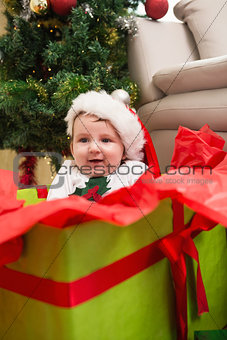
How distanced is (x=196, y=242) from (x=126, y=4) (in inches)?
47.7

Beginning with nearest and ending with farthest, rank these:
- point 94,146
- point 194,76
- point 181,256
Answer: point 181,256 → point 94,146 → point 194,76

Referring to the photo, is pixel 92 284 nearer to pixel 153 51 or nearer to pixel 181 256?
pixel 181 256

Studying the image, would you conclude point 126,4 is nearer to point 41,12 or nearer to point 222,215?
point 41,12

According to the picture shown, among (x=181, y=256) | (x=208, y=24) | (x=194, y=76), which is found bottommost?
(x=181, y=256)

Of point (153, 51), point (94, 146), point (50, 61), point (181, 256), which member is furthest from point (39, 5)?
point (181, 256)

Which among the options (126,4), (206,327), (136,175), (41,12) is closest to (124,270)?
(206,327)

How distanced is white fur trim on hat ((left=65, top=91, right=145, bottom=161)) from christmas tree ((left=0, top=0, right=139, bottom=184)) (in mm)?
185

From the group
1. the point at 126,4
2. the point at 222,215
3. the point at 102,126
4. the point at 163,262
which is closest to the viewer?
the point at 222,215

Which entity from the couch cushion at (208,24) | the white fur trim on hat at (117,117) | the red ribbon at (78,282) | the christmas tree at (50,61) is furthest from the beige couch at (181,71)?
the red ribbon at (78,282)

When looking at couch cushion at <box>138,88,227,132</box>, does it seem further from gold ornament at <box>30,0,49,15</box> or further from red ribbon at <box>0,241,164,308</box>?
red ribbon at <box>0,241,164,308</box>

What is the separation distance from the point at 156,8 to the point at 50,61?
60cm

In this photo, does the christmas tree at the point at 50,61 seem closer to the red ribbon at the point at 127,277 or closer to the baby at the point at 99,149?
the baby at the point at 99,149

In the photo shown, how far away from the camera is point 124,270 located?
41 centimetres

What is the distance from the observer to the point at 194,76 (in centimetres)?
109
